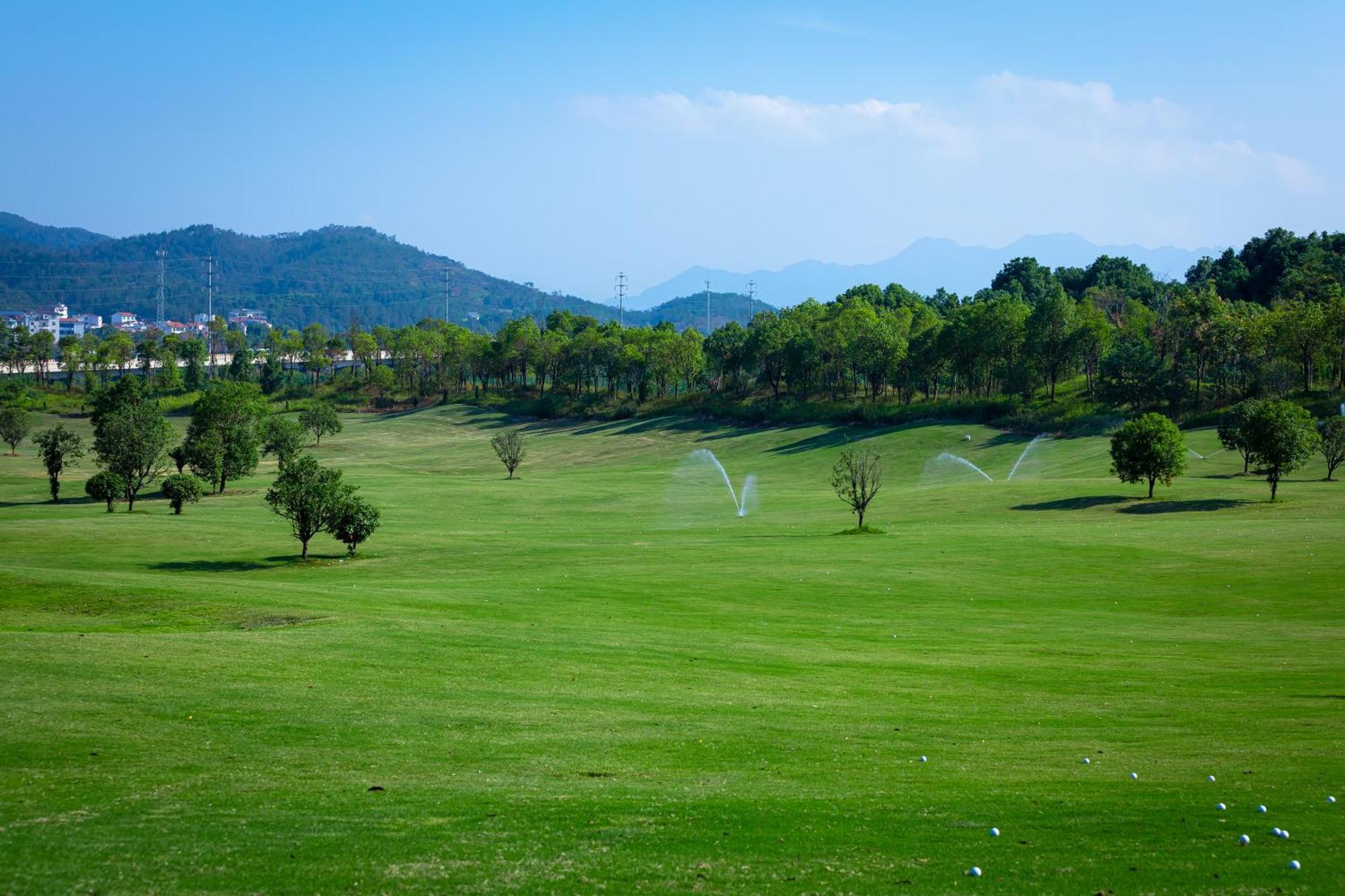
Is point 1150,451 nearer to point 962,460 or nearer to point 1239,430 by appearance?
point 1239,430

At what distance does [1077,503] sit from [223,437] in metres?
75.9

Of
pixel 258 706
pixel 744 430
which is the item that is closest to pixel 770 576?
pixel 258 706

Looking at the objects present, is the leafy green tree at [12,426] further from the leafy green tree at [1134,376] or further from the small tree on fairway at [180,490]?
the leafy green tree at [1134,376]

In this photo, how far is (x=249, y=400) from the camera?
115 meters

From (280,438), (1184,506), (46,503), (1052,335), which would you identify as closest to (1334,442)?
(1184,506)

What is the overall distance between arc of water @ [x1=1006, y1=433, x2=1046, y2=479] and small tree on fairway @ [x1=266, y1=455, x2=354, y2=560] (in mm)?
70991

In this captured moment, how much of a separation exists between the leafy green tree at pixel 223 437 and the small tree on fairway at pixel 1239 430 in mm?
84140

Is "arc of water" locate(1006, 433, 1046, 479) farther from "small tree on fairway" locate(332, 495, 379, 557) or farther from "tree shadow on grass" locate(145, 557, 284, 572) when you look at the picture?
"tree shadow on grass" locate(145, 557, 284, 572)

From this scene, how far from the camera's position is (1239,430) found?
8094 centimetres

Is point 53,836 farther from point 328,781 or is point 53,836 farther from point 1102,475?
point 1102,475

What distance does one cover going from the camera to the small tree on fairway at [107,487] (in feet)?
279

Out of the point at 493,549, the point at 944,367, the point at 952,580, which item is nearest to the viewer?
the point at 952,580

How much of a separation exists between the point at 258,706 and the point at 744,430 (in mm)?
134486

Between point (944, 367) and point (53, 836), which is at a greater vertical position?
point (944, 367)
